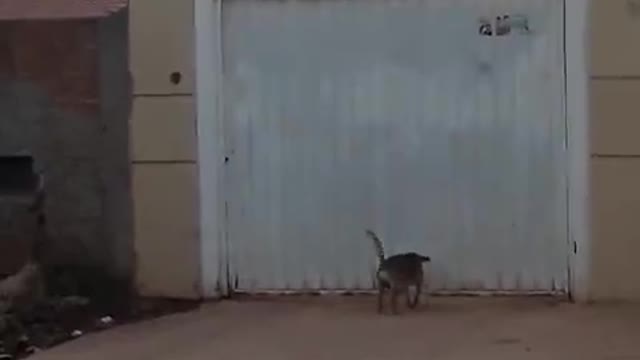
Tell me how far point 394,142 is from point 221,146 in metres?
1.31

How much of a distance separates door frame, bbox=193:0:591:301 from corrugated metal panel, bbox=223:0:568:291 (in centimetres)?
8

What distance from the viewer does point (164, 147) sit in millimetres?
10734

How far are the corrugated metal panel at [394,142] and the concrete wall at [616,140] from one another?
28cm

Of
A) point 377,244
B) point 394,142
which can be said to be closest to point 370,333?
point 377,244

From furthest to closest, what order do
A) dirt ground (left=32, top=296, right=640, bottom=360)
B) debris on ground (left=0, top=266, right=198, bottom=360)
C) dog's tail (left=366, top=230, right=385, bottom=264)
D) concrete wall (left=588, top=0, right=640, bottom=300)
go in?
1. dog's tail (left=366, top=230, right=385, bottom=264)
2. concrete wall (left=588, top=0, right=640, bottom=300)
3. debris on ground (left=0, top=266, right=198, bottom=360)
4. dirt ground (left=32, top=296, right=640, bottom=360)

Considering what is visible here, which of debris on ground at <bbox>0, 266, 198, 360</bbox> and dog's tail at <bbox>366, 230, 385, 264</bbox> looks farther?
dog's tail at <bbox>366, 230, 385, 264</bbox>

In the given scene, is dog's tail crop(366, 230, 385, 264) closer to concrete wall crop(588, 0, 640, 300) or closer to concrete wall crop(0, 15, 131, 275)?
concrete wall crop(588, 0, 640, 300)

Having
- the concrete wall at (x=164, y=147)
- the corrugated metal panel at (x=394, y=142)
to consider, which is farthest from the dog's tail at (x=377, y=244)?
the concrete wall at (x=164, y=147)

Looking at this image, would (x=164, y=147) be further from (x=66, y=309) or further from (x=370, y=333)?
(x=370, y=333)

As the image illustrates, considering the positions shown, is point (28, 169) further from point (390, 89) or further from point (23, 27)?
point (390, 89)

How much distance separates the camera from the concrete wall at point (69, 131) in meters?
Result: 10.7

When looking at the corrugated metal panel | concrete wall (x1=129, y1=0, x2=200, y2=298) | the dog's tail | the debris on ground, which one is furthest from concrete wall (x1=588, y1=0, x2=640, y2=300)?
the debris on ground

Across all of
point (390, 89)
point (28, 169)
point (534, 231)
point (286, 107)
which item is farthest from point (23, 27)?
point (534, 231)

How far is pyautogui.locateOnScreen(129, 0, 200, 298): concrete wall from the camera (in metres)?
10.7
